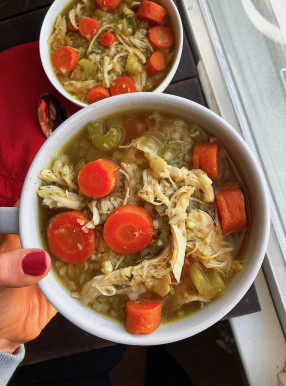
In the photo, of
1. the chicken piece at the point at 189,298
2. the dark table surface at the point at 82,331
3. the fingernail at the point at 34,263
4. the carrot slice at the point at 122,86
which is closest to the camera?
the fingernail at the point at 34,263

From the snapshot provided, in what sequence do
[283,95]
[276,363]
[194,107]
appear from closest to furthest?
[194,107]
[283,95]
[276,363]

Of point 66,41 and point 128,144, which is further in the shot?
point 66,41

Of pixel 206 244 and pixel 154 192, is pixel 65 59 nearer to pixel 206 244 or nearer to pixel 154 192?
pixel 154 192

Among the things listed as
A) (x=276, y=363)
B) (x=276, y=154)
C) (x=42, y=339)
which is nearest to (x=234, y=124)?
(x=276, y=154)

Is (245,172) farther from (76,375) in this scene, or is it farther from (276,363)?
(76,375)

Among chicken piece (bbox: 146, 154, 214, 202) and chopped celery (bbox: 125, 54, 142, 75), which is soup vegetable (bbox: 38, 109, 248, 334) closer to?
chicken piece (bbox: 146, 154, 214, 202)

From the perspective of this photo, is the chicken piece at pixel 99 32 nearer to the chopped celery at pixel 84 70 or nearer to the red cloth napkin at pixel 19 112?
the chopped celery at pixel 84 70

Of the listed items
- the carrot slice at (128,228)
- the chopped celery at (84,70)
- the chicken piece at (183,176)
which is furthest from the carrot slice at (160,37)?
the carrot slice at (128,228)
